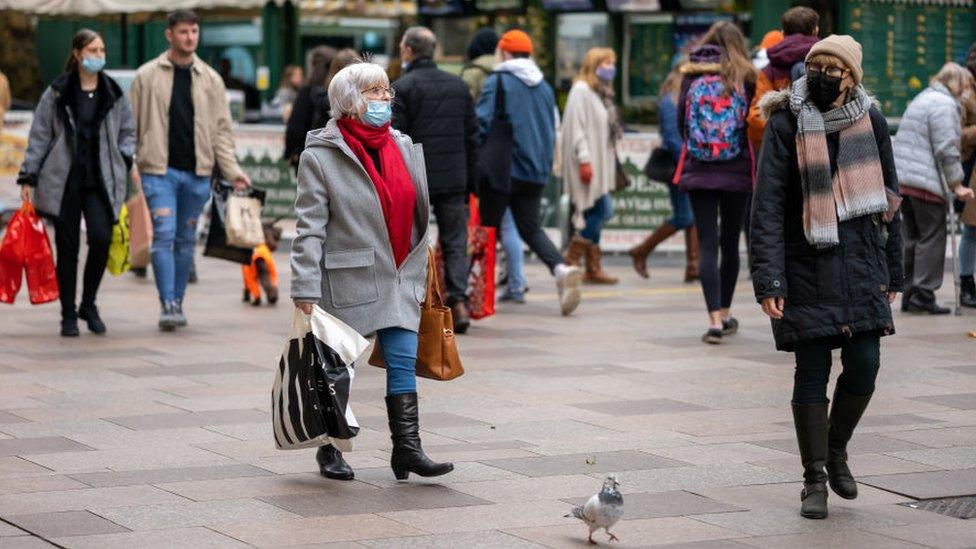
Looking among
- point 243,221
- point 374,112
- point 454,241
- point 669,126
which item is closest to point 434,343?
point 374,112

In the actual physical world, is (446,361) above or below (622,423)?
above

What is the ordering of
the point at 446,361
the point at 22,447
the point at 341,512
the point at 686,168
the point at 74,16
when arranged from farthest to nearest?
the point at 74,16 < the point at 686,168 < the point at 22,447 < the point at 446,361 < the point at 341,512

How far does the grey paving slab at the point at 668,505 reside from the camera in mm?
6348

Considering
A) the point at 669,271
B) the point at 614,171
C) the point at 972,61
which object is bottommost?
the point at 669,271

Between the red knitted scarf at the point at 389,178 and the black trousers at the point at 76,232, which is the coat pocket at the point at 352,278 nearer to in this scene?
the red knitted scarf at the point at 389,178

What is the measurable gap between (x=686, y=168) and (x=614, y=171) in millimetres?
3782

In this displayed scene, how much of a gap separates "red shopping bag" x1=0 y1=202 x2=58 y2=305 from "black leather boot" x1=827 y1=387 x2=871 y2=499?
19.9 feet

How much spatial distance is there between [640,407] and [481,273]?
337 centimetres

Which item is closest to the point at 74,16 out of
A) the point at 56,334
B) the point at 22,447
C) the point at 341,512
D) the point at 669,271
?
the point at 669,271

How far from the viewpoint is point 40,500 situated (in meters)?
6.52

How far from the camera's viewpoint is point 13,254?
1120cm

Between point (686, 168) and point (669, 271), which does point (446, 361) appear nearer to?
point (686, 168)

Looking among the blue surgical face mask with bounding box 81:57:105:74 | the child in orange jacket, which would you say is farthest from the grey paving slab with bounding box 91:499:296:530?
the child in orange jacket

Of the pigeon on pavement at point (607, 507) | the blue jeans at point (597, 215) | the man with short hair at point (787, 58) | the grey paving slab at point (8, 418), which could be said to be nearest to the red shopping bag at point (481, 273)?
the man with short hair at point (787, 58)
